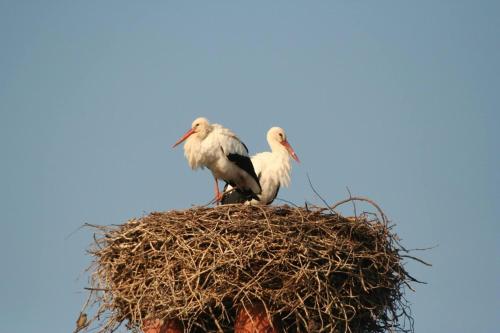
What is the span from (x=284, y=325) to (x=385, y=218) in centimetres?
135

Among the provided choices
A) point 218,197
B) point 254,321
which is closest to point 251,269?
point 254,321

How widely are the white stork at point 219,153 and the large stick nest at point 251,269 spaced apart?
6.92 feet

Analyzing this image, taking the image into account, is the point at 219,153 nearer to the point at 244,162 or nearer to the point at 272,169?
the point at 244,162

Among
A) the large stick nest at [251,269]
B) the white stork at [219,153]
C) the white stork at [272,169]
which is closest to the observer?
the large stick nest at [251,269]

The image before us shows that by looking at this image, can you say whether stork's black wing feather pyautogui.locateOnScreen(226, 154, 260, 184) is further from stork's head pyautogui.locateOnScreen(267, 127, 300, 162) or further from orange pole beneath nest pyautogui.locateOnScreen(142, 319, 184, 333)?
orange pole beneath nest pyautogui.locateOnScreen(142, 319, 184, 333)

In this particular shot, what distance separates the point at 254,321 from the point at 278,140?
3.68 meters

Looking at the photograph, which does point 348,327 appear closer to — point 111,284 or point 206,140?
point 111,284

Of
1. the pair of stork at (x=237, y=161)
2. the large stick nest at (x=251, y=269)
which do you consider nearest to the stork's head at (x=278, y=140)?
the pair of stork at (x=237, y=161)

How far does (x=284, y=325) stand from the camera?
7.36m

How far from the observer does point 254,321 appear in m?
7.16

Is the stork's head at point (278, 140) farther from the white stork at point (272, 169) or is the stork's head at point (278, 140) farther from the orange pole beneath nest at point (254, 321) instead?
the orange pole beneath nest at point (254, 321)

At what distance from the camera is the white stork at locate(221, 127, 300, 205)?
10258mm

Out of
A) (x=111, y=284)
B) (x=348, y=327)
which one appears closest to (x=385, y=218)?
(x=348, y=327)

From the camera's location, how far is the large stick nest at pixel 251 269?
712 cm
